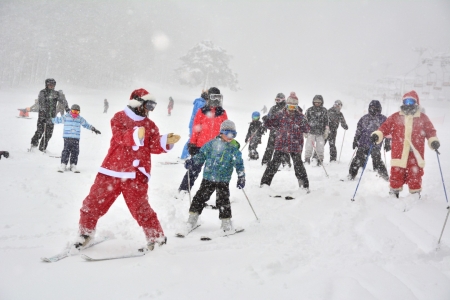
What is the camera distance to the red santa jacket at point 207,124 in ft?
19.1

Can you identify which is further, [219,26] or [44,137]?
[219,26]

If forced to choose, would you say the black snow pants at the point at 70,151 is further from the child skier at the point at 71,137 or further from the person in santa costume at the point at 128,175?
the person in santa costume at the point at 128,175

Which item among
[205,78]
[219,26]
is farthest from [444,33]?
[205,78]

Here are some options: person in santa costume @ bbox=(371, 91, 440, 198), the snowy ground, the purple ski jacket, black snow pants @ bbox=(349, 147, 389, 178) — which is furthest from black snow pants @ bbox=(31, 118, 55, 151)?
person in santa costume @ bbox=(371, 91, 440, 198)

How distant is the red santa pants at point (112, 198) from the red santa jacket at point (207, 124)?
2364mm

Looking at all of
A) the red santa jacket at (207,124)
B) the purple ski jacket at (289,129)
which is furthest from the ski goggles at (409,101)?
the red santa jacket at (207,124)

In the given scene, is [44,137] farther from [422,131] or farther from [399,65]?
[399,65]

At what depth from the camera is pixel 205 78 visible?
5291cm

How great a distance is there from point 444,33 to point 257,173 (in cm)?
20221

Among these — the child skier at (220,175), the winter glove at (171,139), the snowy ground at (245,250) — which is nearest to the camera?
the snowy ground at (245,250)

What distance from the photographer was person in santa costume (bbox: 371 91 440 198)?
18.2 feet

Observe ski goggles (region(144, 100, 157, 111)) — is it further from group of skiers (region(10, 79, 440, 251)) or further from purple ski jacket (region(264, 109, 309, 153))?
purple ski jacket (region(264, 109, 309, 153))

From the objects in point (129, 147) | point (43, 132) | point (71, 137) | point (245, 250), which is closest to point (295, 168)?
point (245, 250)

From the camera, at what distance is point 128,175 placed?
3.47 m
